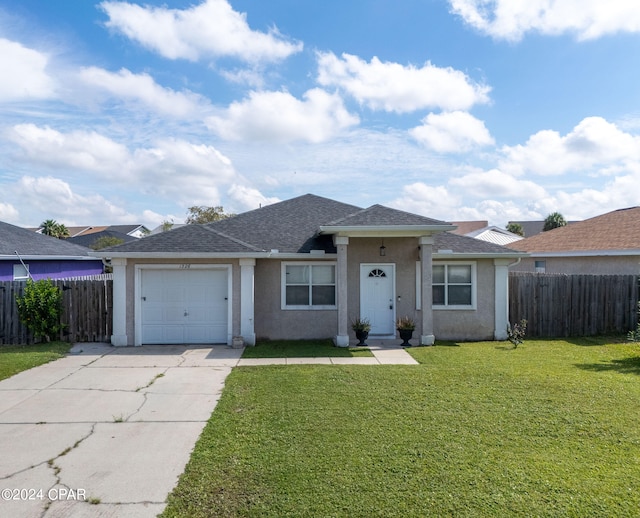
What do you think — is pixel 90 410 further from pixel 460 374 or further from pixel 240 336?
pixel 460 374

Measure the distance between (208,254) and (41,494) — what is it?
751 centimetres

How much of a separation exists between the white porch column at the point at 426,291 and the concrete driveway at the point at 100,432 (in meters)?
5.10

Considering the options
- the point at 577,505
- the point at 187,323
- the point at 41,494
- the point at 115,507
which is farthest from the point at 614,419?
the point at 187,323

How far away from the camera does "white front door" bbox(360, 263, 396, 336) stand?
12664mm

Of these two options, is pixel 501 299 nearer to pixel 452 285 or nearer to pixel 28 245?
pixel 452 285

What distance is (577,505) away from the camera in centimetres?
383

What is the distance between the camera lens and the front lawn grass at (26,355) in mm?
8907

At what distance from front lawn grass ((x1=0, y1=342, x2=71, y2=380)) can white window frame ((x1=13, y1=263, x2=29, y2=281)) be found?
5.93 m

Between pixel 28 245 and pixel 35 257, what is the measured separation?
1360 millimetres

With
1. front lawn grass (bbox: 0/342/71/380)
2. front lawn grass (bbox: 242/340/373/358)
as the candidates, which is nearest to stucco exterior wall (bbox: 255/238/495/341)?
front lawn grass (bbox: 242/340/373/358)

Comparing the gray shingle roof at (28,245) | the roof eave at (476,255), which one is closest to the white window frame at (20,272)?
the gray shingle roof at (28,245)

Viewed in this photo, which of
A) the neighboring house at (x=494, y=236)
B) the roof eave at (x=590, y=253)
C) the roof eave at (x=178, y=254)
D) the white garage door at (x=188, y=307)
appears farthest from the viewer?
the neighboring house at (x=494, y=236)

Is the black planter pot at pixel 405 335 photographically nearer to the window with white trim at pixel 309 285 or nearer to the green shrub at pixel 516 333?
the window with white trim at pixel 309 285

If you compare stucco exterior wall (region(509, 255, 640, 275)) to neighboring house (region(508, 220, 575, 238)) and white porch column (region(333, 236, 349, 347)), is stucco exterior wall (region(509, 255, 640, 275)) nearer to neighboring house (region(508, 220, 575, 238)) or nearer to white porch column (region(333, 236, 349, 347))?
white porch column (region(333, 236, 349, 347))
